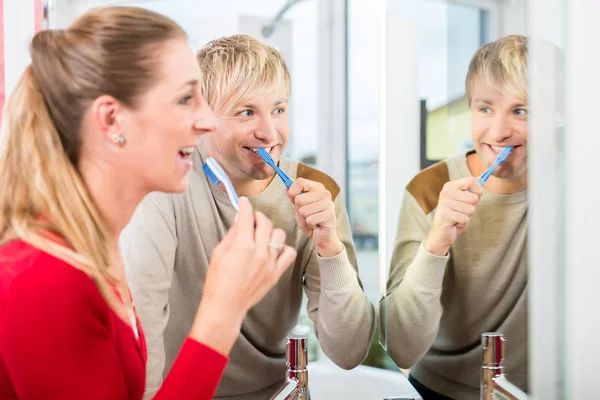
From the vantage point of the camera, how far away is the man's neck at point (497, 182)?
37.4 inches

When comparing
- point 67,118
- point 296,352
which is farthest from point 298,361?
point 67,118

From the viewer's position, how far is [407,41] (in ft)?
3.41

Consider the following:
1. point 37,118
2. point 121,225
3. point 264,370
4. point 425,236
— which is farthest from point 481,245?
point 37,118

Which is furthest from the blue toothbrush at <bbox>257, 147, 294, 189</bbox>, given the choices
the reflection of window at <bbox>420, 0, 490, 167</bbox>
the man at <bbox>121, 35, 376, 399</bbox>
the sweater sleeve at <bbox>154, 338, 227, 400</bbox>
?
the sweater sleeve at <bbox>154, 338, 227, 400</bbox>

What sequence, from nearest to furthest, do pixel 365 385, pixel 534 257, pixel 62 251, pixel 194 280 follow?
pixel 62 251 → pixel 534 257 → pixel 194 280 → pixel 365 385

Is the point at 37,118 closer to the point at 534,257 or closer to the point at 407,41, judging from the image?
the point at 407,41

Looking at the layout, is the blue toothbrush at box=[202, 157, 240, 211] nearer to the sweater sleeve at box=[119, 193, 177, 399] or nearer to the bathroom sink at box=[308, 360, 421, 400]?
the sweater sleeve at box=[119, 193, 177, 399]

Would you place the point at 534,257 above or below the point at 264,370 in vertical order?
above

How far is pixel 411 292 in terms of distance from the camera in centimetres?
105

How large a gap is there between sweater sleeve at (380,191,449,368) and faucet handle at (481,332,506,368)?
9 cm

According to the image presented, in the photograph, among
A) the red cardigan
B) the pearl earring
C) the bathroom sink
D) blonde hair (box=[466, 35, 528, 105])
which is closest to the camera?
the red cardigan

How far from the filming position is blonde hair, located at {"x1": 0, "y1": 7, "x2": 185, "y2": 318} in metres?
0.80

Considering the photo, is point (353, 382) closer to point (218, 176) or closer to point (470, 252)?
point (470, 252)

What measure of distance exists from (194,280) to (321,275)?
19cm
